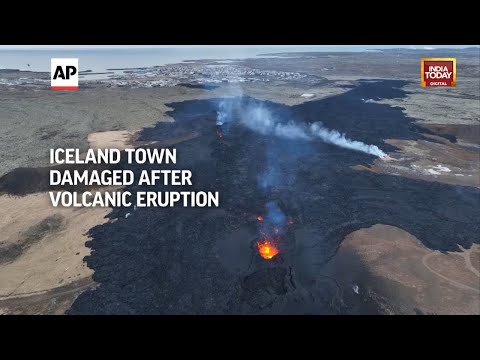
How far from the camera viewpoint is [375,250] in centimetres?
1870

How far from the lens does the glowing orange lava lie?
18.3 metres

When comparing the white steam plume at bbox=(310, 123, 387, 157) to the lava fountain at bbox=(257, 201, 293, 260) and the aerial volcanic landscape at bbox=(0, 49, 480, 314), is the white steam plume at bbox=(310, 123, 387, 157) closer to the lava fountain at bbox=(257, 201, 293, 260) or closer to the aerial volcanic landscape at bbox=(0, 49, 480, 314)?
the aerial volcanic landscape at bbox=(0, 49, 480, 314)

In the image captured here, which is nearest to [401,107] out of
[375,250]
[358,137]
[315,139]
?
[358,137]

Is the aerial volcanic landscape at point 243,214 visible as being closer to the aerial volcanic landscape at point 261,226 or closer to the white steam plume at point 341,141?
the aerial volcanic landscape at point 261,226

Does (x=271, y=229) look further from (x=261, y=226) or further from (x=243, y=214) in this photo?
(x=243, y=214)

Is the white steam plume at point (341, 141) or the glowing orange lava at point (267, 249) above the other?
the white steam plume at point (341, 141)

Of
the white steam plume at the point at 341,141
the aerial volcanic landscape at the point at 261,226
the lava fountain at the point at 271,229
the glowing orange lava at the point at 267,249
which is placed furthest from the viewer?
the white steam plume at the point at 341,141

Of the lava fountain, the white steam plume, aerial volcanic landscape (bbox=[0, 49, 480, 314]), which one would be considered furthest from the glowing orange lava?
the white steam plume

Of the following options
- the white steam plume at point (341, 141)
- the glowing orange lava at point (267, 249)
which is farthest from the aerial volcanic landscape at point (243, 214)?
the white steam plume at point (341, 141)

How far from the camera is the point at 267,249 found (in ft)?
61.6

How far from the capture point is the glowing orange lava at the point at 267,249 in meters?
18.3

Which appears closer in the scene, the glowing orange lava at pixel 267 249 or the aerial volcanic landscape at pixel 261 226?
the aerial volcanic landscape at pixel 261 226

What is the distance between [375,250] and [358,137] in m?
21.8

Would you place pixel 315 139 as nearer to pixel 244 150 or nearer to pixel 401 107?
pixel 244 150
